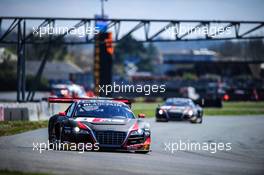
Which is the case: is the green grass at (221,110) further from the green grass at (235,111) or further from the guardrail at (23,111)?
the guardrail at (23,111)

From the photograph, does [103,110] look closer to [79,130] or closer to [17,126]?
[79,130]

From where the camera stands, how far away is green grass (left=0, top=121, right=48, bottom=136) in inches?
963

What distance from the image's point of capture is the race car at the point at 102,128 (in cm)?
1530

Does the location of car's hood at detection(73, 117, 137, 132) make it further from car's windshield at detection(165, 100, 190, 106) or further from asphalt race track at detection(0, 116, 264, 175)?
car's windshield at detection(165, 100, 190, 106)

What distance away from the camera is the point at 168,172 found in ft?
40.0

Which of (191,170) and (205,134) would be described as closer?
(191,170)

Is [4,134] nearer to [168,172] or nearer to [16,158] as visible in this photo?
[16,158]

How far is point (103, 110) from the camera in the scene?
1652cm

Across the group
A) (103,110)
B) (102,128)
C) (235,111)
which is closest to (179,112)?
(103,110)

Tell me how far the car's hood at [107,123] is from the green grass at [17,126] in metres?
8.22

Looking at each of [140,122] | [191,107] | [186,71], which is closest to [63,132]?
[140,122]

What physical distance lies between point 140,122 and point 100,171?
13.8 ft

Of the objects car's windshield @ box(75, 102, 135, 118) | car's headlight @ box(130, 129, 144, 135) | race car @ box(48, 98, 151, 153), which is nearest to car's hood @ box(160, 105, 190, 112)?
car's windshield @ box(75, 102, 135, 118)

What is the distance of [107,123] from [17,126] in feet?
38.6
